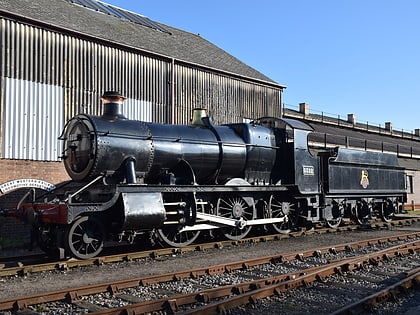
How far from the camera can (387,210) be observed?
18438 millimetres

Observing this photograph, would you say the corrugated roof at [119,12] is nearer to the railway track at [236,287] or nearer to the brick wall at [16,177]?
the brick wall at [16,177]

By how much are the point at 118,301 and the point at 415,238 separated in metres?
10.3

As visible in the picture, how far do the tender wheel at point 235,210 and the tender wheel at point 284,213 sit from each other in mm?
807

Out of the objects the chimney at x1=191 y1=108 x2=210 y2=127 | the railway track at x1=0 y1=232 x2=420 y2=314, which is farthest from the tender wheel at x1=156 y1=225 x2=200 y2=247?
the chimney at x1=191 y1=108 x2=210 y2=127

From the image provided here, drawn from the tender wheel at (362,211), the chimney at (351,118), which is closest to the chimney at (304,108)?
the chimney at (351,118)

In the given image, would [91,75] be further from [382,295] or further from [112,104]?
[382,295]

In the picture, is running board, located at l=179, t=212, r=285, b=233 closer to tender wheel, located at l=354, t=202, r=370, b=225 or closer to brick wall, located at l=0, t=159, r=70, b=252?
brick wall, located at l=0, t=159, r=70, b=252

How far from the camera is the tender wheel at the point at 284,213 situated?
43.6 feet

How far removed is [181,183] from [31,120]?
5313 mm

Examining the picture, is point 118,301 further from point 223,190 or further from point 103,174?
point 223,190

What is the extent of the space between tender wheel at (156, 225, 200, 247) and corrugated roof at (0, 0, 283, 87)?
736 centimetres

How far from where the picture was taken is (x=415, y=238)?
1355cm

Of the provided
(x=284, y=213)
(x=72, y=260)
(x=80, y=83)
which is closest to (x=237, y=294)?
(x=72, y=260)

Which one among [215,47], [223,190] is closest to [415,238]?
[223,190]
